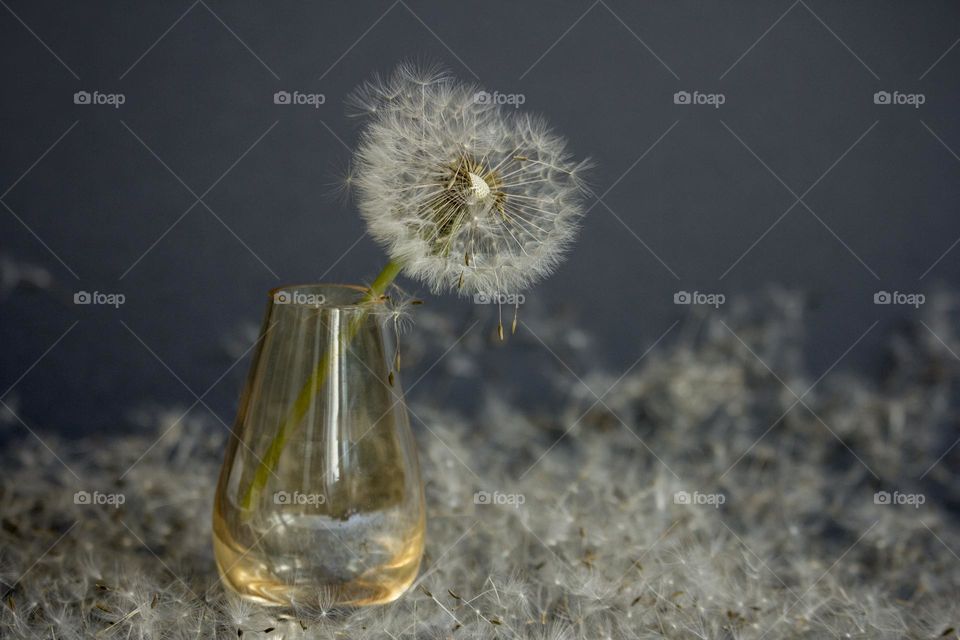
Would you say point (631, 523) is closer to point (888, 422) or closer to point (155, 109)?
point (888, 422)

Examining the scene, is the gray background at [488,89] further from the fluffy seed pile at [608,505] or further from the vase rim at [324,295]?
the vase rim at [324,295]

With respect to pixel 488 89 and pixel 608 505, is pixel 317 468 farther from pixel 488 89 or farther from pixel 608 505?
pixel 488 89

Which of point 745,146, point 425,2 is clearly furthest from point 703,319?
point 425,2

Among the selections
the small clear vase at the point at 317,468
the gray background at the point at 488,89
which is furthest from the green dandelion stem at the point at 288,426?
the gray background at the point at 488,89

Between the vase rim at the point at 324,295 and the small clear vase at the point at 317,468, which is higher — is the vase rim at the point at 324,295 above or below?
above

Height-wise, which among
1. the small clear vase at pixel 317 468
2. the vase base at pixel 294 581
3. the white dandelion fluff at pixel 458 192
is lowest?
the vase base at pixel 294 581

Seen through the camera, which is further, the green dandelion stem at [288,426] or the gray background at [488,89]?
the gray background at [488,89]
